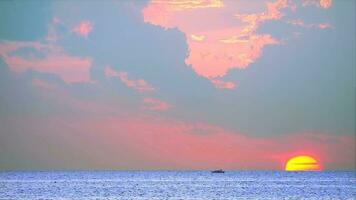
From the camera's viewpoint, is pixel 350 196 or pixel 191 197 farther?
pixel 350 196

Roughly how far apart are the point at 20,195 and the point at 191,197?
34839 millimetres

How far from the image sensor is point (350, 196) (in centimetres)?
16675

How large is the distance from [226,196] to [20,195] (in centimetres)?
4065

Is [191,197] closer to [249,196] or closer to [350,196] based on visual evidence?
[249,196]

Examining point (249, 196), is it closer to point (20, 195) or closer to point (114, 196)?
Answer: point (114, 196)

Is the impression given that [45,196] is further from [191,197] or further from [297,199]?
[297,199]

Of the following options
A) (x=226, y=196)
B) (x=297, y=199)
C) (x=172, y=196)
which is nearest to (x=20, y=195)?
(x=172, y=196)

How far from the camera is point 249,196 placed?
16712cm

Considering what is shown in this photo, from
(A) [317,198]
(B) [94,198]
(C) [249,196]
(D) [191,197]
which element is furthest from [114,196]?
(A) [317,198]

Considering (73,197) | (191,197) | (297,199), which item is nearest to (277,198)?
(297,199)

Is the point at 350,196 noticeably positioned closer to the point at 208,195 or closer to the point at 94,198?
the point at 208,195

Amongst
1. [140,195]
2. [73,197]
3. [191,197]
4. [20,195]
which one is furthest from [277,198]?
[20,195]

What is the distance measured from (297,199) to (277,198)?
5.60 metres

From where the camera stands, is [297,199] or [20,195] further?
[20,195]
